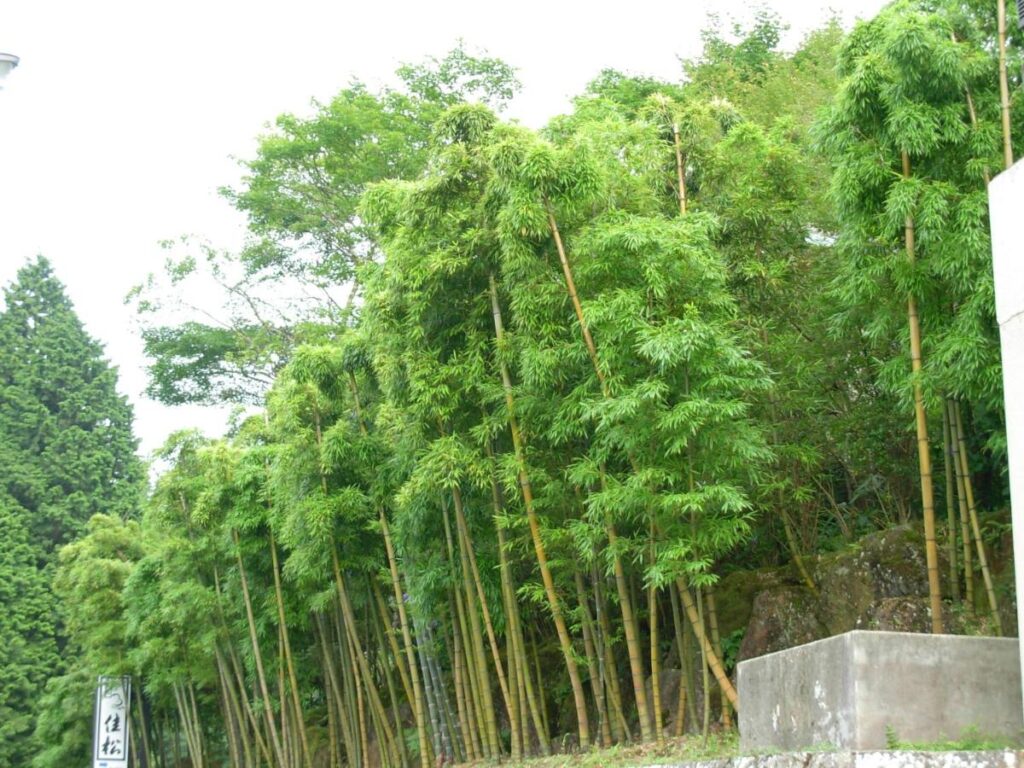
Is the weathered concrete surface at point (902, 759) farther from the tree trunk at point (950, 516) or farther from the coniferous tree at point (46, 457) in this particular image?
the coniferous tree at point (46, 457)

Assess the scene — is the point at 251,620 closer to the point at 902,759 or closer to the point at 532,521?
the point at 532,521

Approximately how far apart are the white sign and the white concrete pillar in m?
13.5

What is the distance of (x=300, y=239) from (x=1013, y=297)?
13426 mm

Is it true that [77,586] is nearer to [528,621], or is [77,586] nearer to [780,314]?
[528,621]

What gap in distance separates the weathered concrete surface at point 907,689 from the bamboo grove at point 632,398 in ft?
4.17

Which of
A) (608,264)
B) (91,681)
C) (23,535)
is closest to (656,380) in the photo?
(608,264)

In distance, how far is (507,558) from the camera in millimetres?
8477

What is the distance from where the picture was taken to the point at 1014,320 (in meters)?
4.27

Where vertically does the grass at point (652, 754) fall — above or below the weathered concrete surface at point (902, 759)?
below

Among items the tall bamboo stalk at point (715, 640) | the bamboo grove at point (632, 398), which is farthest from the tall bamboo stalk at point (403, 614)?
the tall bamboo stalk at point (715, 640)

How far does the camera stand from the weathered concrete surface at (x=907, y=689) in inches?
184

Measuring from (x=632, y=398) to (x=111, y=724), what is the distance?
37.7 ft

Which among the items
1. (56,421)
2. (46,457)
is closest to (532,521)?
(46,457)

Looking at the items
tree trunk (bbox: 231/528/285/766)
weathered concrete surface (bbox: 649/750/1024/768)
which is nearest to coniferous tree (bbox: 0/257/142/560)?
tree trunk (bbox: 231/528/285/766)
